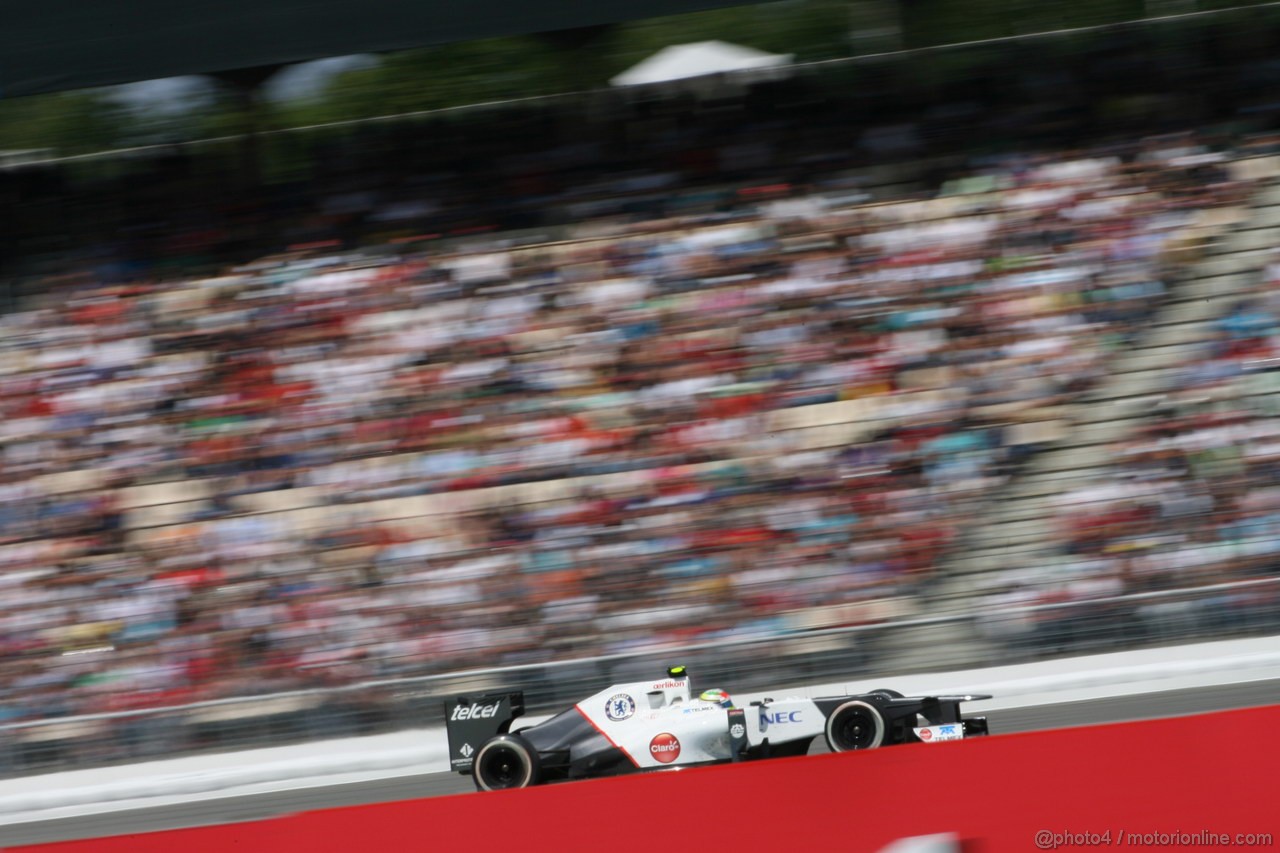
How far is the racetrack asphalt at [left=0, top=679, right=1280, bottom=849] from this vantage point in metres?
7.83

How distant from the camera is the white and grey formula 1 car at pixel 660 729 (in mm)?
6660

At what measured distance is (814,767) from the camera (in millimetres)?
4797

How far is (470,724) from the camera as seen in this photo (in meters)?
7.09

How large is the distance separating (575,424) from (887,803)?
5411 millimetres

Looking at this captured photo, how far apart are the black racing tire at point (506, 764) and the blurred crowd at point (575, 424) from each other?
7.43 ft

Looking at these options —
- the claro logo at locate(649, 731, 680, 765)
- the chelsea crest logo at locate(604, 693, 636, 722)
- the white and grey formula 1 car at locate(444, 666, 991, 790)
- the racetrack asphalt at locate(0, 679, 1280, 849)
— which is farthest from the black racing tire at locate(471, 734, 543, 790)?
the racetrack asphalt at locate(0, 679, 1280, 849)

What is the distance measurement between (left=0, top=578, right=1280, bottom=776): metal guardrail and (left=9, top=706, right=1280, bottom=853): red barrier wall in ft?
12.5

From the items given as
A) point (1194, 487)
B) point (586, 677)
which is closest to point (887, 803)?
point (586, 677)

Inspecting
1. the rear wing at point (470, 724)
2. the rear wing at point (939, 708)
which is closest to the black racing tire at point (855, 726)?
the rear wing at point (939, 708)

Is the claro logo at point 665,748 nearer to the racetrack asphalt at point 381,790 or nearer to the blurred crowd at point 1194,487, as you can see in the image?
the racetrack asphalt at point 381,790

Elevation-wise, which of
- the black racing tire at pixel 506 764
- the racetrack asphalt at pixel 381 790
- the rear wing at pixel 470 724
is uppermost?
the rear wing at pixel 470 724

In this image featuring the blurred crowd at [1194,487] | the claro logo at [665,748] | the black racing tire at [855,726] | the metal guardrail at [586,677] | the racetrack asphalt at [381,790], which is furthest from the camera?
the blurred crowd at [1194,487]

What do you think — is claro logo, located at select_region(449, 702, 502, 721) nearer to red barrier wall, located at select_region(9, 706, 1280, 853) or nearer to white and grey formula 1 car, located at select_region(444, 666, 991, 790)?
white and grey formula 1 car, located at select_region(444, 666, 991, 790)

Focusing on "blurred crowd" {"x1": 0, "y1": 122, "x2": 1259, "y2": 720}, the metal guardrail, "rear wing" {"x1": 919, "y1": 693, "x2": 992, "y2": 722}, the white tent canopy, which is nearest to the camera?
"rear wing" {"x1": 919, "y1": 693, "x2": 992, "y2": 722}
